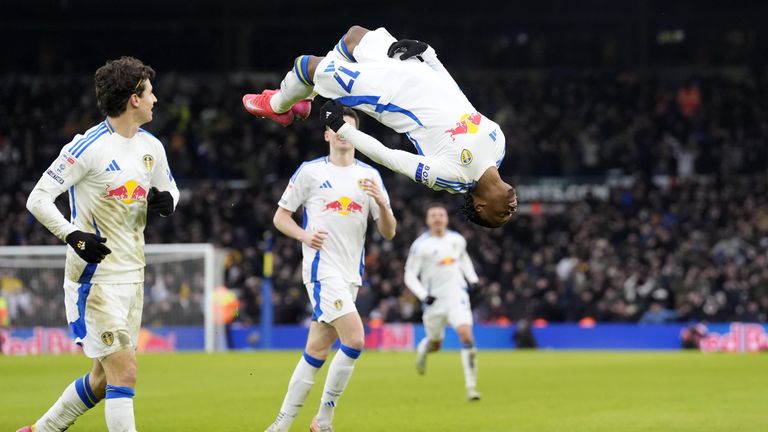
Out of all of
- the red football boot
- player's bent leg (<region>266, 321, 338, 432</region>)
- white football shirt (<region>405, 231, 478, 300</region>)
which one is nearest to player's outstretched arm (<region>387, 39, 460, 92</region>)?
the red football boot

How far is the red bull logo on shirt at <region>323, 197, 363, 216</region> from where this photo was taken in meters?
9.87

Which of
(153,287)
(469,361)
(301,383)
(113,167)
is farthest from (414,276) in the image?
(153,287)

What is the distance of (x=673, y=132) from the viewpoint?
32.9 metres

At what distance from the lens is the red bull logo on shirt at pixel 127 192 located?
740 cm

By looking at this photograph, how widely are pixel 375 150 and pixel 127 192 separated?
1.65 metres

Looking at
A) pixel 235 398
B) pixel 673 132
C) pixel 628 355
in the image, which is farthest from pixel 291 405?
pixel 673 132

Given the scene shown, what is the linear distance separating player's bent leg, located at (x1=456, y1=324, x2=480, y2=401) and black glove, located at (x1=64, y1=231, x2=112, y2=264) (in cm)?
718

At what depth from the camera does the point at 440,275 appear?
635 inches

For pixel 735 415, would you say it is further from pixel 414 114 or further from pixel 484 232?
pixel 484 232

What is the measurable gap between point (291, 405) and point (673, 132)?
25739 millimetres

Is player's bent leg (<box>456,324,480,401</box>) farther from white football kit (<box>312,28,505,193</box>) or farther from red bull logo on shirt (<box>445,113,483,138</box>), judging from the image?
red bull logo on shirt (<box>445,113,483,138</box>)

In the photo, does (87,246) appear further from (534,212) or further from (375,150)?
(534,212)

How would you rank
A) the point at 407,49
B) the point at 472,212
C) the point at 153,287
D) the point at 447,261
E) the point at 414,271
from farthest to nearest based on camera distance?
the point at 153,287, the point at 447,261, the point at 414,271, the point at 407,49, the point at 472,212

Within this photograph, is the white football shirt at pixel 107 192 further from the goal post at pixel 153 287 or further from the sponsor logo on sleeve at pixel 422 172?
the goal post at pixel 153 287
